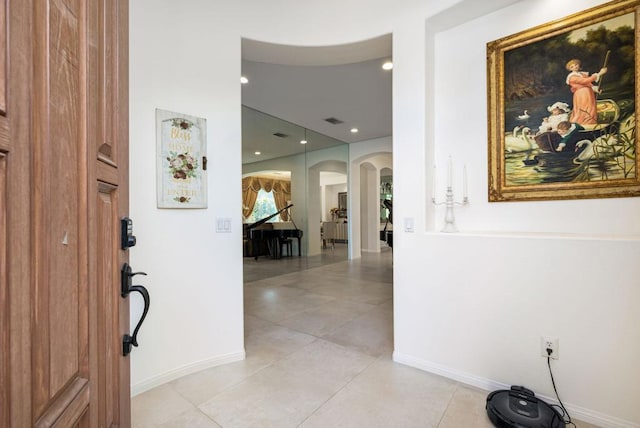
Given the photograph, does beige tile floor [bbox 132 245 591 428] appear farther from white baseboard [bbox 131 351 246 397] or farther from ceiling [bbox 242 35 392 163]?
ceiling [bbox 242 35 392 163]

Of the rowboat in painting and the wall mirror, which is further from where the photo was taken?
the wall mirror

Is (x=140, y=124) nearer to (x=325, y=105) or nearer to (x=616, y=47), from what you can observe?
(x=616, y=47)

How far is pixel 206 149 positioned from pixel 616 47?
9.34 feet

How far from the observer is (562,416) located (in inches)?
66.2

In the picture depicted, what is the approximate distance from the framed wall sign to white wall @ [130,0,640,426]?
6 centimetres

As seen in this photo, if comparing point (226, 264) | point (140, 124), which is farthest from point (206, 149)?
point (226, 264)

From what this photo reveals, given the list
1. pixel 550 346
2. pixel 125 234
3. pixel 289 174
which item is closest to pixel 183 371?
pixel 125 234

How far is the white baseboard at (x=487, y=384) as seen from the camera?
163cm

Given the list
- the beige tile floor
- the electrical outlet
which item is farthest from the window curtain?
the electrical outlet

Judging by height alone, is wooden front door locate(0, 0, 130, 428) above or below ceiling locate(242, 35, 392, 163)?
below

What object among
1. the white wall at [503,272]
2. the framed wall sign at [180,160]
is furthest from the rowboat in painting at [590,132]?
the framed wall sign at [180,160]

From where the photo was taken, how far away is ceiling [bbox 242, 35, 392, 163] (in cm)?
276

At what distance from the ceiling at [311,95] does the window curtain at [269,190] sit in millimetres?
676

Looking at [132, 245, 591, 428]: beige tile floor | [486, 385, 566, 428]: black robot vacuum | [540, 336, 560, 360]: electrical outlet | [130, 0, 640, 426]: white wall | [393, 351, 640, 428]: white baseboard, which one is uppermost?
[130, 0, 640, 426]: white wall
